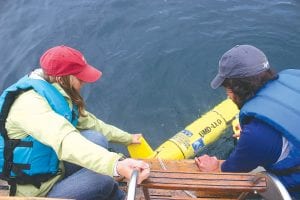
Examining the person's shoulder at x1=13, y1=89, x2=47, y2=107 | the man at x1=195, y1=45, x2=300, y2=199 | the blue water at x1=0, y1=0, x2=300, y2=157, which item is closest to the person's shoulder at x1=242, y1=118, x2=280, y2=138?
the man at x1=195, y1=45, x2=300, y2=199

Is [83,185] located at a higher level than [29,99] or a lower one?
lower

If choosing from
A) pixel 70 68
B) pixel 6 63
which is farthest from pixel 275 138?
→ pixel 6 63

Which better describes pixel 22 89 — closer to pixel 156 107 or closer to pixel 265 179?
pixel 265 179

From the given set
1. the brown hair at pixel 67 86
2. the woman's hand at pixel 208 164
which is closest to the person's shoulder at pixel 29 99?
the brown hair at pixel 67 86

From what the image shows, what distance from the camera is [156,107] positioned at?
274 inches

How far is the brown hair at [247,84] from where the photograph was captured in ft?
11.5

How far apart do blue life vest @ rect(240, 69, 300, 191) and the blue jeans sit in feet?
4.67

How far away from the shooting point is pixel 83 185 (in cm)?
370

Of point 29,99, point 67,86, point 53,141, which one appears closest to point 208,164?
point 67,86

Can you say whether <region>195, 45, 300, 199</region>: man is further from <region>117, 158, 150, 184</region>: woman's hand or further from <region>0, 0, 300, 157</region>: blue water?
<region>0, 0, 300, 157</region>: blue water

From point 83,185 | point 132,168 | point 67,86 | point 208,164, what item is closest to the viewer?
point 132,168

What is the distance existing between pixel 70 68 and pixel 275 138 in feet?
6.37

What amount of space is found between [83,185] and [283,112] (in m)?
1.90

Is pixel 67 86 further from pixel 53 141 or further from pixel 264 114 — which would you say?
pixel 264 114
